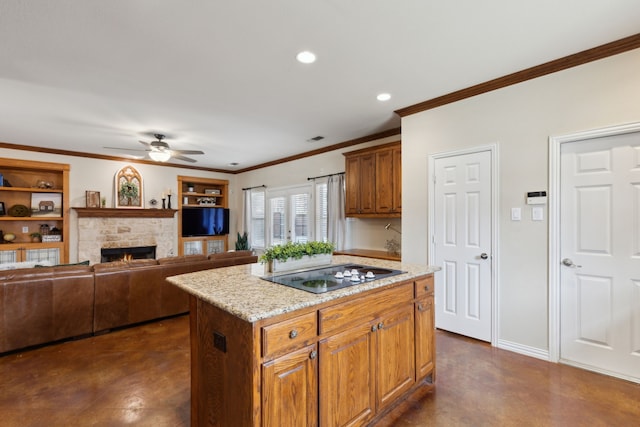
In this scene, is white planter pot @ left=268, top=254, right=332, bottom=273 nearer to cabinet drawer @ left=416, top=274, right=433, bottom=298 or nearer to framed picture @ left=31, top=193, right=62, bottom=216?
cabinet drawer @ left=416, top=274, right=433, bottom=298

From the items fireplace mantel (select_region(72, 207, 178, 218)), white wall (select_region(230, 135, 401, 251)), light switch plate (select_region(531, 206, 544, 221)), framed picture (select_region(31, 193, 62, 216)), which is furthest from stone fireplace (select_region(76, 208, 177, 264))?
light switch plate (select_region(531, 206, 544, 221))

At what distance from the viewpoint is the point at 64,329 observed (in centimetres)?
322

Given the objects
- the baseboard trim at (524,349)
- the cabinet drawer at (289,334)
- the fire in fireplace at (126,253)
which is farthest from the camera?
the fire in fireplace at (126,253)

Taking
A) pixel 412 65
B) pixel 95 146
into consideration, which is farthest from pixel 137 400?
pixel 95 146

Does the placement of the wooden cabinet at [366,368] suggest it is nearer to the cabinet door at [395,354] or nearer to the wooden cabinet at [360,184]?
the cabinet door at [395,354]

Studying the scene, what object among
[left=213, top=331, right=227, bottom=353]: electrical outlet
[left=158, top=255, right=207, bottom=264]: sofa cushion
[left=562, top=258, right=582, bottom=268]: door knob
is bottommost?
[left=213, top=331, right=227, bottom=353]: electrical outlet

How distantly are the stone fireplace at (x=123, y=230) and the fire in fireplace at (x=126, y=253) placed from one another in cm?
5

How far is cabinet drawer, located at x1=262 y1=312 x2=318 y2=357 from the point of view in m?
1.36

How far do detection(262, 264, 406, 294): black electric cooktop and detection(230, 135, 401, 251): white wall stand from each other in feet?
8.20

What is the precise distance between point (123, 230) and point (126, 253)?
1.61 ft

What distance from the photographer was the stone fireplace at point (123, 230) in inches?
234

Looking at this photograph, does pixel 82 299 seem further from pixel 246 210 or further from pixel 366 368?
pixel 246 210

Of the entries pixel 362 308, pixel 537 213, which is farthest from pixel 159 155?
pixel 537 213

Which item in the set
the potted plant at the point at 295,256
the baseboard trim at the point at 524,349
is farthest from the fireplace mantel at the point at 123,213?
the baseboard trim at the point at 524,349
